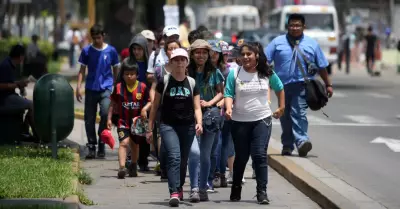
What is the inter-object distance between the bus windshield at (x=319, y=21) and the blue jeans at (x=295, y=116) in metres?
26.1

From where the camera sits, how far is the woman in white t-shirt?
10875mm

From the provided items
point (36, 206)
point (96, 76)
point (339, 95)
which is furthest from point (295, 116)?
point (339, 95)

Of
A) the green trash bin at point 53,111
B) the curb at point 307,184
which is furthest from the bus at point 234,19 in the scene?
the green trash bin at point 53,111

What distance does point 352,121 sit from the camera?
71.4 feet

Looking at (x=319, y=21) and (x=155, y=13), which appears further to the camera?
(x=155, y=13)

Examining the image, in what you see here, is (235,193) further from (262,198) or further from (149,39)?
(149,39)

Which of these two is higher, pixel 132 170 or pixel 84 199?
pixel 84 199

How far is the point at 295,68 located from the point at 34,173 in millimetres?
4120

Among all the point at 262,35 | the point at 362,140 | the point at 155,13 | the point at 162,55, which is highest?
the point at 162,55

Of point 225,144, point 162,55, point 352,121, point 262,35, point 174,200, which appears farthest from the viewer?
point 262,35

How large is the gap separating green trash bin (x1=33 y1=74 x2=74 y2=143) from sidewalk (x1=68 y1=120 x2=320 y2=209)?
67 centimetres

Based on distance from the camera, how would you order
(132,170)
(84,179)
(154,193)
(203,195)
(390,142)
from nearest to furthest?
(203,195) → (154,193) → (84,179) → (132,170) → (390,142)

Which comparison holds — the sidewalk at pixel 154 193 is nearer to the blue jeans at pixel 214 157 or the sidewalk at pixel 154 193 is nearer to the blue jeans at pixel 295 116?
the blue jeans at pixel 214 157

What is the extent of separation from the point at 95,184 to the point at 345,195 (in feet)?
9.73
